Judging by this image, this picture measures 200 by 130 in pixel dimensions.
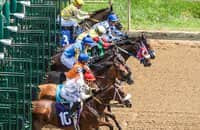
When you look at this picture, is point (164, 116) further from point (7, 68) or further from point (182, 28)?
point (182, 28)

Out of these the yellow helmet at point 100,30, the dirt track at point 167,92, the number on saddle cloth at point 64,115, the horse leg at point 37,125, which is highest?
the yellow helmet at point 100,30

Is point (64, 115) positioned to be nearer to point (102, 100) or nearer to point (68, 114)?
point (68, 114)

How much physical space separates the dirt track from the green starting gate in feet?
7.44

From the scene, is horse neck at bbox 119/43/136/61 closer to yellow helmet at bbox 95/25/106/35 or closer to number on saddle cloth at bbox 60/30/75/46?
yellow helmet at bbox 95/25/106/35

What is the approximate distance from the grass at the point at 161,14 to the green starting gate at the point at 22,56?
830 centimetres

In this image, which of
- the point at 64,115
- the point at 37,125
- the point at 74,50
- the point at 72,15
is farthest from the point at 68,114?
the point at 72,15

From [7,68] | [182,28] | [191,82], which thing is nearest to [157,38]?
[182,28]

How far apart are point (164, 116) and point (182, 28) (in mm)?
10946

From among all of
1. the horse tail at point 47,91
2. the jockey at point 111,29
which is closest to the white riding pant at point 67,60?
the jockey at point 111,29

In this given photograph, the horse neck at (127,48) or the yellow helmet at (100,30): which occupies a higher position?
the yellow helmet at (100,30)

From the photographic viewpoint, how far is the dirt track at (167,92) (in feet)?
57.3

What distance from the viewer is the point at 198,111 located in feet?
60.5

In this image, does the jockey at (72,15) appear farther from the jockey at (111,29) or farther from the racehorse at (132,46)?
the racehorse at (132,46)

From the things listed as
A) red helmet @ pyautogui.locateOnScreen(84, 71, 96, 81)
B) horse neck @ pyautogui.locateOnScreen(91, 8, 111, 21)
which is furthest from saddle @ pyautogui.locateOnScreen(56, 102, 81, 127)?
horse neck @ pyautogui.locateOnScreen(91, 8, 111, 21)
